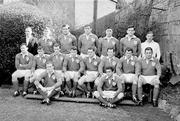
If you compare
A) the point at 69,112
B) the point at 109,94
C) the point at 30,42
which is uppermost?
the point at 30,42

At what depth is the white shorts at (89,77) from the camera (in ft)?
23.5

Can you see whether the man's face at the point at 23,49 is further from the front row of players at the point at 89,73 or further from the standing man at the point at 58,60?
the standing man at the point at 58,60

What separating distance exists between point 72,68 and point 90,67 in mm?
509

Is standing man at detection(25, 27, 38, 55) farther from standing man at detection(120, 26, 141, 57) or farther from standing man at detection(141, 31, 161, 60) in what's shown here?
standing man at detection(141, 31, 161, 60)

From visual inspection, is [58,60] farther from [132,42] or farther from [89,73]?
[132,42]

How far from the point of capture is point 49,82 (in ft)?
22.9

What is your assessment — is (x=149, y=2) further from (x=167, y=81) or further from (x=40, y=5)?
(x=40, y=5)

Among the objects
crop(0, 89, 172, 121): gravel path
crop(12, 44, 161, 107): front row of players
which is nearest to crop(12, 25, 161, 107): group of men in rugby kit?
crop(12, 44, 161, 107): front row of players

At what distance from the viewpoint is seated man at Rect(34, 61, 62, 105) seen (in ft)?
22.0

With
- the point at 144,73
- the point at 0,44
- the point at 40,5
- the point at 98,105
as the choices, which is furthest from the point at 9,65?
the point at 40,5

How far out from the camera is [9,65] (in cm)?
Result: 849

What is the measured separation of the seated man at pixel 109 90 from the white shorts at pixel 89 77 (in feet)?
1.68

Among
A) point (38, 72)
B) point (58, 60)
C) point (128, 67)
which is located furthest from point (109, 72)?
point (38, 72)

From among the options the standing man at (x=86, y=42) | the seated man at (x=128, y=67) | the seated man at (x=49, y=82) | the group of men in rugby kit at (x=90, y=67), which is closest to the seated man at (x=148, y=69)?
the group of men in rugby kit at (x=90, y=67)
